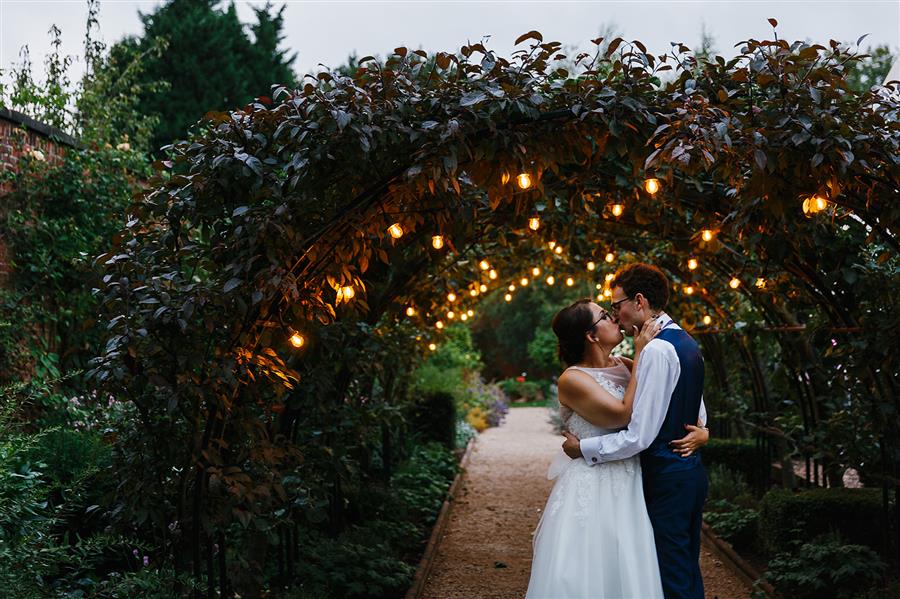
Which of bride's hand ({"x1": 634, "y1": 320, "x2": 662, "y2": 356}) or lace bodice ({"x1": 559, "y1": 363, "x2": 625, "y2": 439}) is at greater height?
bride's hand ({"x1": 634, "y1": 320, "x2": 662, "y2": 356})

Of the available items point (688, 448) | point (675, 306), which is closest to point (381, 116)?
point (688, 448)

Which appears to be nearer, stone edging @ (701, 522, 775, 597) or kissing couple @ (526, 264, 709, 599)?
kissing couple @ (526, 264, 709, 599)

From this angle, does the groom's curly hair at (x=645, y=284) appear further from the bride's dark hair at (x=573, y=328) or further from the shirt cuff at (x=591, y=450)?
the shirt cuff at (x=591, y=450)

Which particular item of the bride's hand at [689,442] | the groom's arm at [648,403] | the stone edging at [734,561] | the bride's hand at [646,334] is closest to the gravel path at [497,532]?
the stone edging at [734,561]


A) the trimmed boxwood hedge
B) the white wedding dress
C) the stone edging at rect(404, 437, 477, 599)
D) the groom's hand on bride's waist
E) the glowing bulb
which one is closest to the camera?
the white wedding dress

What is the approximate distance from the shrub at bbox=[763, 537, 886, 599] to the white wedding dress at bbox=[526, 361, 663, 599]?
2.12m

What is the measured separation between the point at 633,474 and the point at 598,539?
0.97ft

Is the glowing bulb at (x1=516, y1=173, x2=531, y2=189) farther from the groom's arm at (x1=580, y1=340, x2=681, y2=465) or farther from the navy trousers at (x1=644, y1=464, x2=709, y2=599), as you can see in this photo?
the navy trousers at (x1=644, y1=464, x2=709, y2=599)

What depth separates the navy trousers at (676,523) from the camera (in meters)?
3.38

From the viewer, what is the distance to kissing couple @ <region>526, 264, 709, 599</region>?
3356mm

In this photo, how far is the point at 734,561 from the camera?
644 centimetres

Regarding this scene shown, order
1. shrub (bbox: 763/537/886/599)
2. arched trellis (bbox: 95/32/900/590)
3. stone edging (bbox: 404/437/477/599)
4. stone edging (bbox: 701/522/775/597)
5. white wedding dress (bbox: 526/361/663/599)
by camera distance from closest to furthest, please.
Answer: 1. white wedding dress (bbox: 526/361/663/599)
2. arched trellis (bbox: 95/32/900/590)
3. shrub (bbox: 763/537/886/599)
4. stone edging (bbox: 701/522/775/597)
5. stone edging (bbox: 404/437/477/599)

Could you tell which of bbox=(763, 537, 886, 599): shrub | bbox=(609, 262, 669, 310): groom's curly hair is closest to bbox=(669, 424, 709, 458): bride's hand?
bbox=(609, 262, 669, 310): groom's curly hair

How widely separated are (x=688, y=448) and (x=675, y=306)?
5997mm
